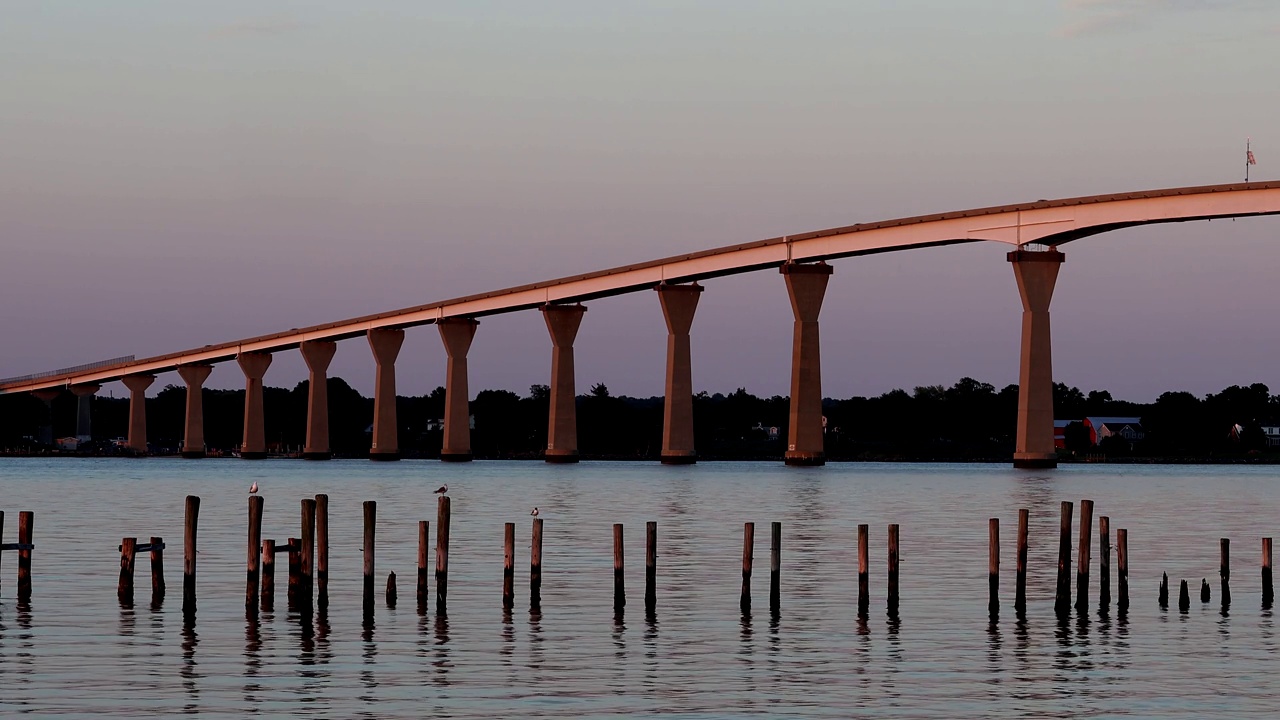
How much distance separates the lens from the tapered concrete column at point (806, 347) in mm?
129875

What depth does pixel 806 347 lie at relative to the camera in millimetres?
131375

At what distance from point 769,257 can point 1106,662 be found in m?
105

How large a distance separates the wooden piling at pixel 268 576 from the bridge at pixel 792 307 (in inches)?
3168

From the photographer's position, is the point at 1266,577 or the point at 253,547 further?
the point at 1266,577

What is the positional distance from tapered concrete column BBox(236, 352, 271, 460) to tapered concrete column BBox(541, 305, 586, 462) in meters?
40.2

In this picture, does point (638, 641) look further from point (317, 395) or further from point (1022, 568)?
point (317, 395)

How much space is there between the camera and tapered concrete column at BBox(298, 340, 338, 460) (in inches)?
6939

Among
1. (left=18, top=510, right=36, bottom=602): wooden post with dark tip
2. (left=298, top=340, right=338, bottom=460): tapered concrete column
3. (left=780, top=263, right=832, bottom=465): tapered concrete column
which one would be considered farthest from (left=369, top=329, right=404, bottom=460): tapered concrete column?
(left=18, top=510, right=36, bottom=602): wooden post with dark tip

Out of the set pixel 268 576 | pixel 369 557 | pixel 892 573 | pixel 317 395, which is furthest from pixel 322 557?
pixel 317 395

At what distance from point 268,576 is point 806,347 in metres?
101

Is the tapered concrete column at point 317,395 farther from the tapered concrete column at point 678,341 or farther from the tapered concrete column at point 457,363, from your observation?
the tapered concrete column at point 678,341

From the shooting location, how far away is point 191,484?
10450 cm

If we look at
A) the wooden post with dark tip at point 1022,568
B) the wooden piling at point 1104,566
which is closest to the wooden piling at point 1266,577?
the wooden piling at point 1104,566

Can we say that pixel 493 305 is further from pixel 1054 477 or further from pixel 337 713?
pixel 337 713
